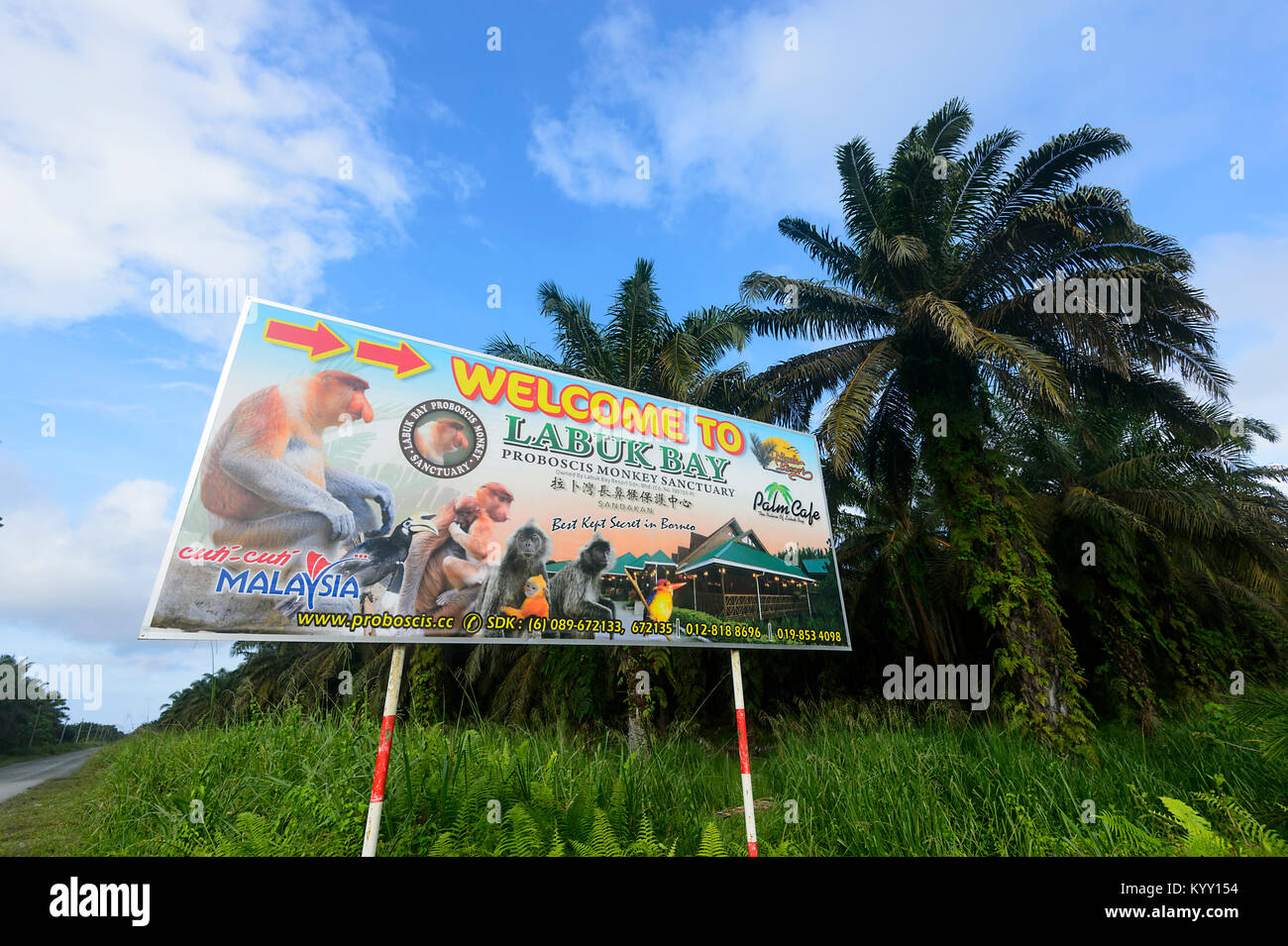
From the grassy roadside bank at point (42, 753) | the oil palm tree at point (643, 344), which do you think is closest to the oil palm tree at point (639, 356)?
the oil palm tree at point (643, 344)

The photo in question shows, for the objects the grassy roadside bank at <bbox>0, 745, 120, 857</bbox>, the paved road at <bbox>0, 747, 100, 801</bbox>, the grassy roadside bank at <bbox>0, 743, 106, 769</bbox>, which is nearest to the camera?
the grassy roadside bank at <bbox>0, 745, 120, 857</bbox>

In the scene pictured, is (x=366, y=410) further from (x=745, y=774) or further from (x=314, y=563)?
(x=745, y=774)

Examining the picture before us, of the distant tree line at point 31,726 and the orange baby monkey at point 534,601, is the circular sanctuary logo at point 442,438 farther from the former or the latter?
the distant tree line at point 31,726

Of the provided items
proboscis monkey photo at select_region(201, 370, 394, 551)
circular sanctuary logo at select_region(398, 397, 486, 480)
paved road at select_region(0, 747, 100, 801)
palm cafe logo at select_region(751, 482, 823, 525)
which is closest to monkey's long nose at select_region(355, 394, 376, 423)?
proboscis monkey photo at select_region(201, 370, 394, 551)

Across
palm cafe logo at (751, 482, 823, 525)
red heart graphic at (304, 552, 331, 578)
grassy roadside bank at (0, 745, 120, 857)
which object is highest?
palm cafe logo at (751, 482, 823, 525)

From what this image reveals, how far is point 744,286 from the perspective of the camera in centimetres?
1410

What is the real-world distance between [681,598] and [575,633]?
117cm

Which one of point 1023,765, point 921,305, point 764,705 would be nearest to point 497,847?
point 1023,765

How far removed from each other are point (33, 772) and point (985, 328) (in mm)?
21328

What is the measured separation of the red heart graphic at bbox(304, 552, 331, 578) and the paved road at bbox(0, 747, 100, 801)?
9.12 meters

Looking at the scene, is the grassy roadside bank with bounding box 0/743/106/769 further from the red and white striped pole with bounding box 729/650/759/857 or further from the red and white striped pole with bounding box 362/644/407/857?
the red and white striped pole with bounding box 729/650/759/857

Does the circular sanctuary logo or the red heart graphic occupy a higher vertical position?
the circular sanctuary logo

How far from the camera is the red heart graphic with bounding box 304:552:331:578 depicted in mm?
4887

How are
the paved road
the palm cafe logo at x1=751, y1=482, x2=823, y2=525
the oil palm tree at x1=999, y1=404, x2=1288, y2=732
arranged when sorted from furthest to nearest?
the oil palm tree at x1=999, y1=404, x2=1288, y2=732, the paved road, the palm cafe logo at x1=751, y1=482, x2=823, y2=525
